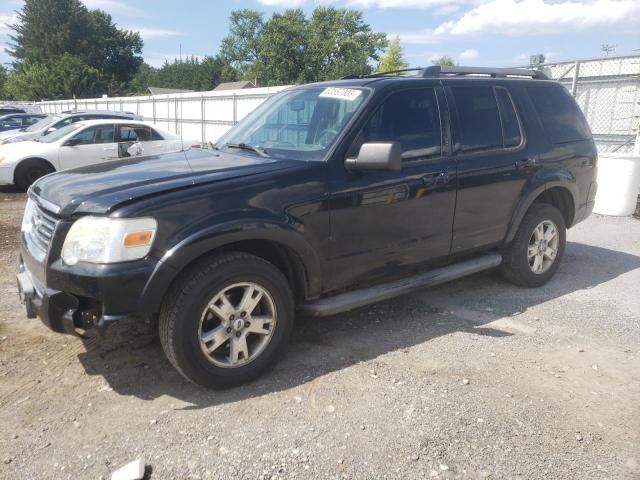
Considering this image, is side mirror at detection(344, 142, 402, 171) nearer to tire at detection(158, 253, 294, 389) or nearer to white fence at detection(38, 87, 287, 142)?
tire at detection(158, 253, 294, 389)

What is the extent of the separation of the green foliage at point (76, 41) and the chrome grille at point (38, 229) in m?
69.4

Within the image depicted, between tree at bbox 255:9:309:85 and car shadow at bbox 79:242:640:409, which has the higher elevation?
tree at bbox 255:9:309:85

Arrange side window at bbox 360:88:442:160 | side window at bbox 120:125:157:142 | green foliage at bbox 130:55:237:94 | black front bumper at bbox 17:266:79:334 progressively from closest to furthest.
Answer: black front bumper at bbox 17:266:79:334, side window at bbox 360:88:442:160, side window at bbox 120:125:157:142, green foliage at bbox 130:55:237:94

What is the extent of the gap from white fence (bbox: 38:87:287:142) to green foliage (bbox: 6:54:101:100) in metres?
37.1

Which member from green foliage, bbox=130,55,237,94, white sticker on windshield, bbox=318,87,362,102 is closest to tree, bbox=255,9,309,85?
green foliage, bbox=130,55,237,94

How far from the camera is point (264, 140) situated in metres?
4.05

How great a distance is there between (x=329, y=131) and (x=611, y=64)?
8.53 m

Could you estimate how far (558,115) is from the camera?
5141 millimetres

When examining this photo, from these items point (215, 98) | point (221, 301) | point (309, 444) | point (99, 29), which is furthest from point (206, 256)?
point (99, 29)

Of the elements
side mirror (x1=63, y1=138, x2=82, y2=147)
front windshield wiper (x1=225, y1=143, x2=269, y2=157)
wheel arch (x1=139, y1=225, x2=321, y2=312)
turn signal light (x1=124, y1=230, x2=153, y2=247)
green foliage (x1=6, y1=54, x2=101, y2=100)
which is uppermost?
green foliage (x1=6, y1=54, x2=101, y2=100)

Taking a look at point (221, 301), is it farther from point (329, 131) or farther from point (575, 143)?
point (575, 143)

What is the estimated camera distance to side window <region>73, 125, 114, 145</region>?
11.3 m

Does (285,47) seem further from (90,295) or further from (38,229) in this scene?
(90,295)

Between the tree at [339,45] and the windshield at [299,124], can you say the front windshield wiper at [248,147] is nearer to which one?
the windshield at [299,124]
